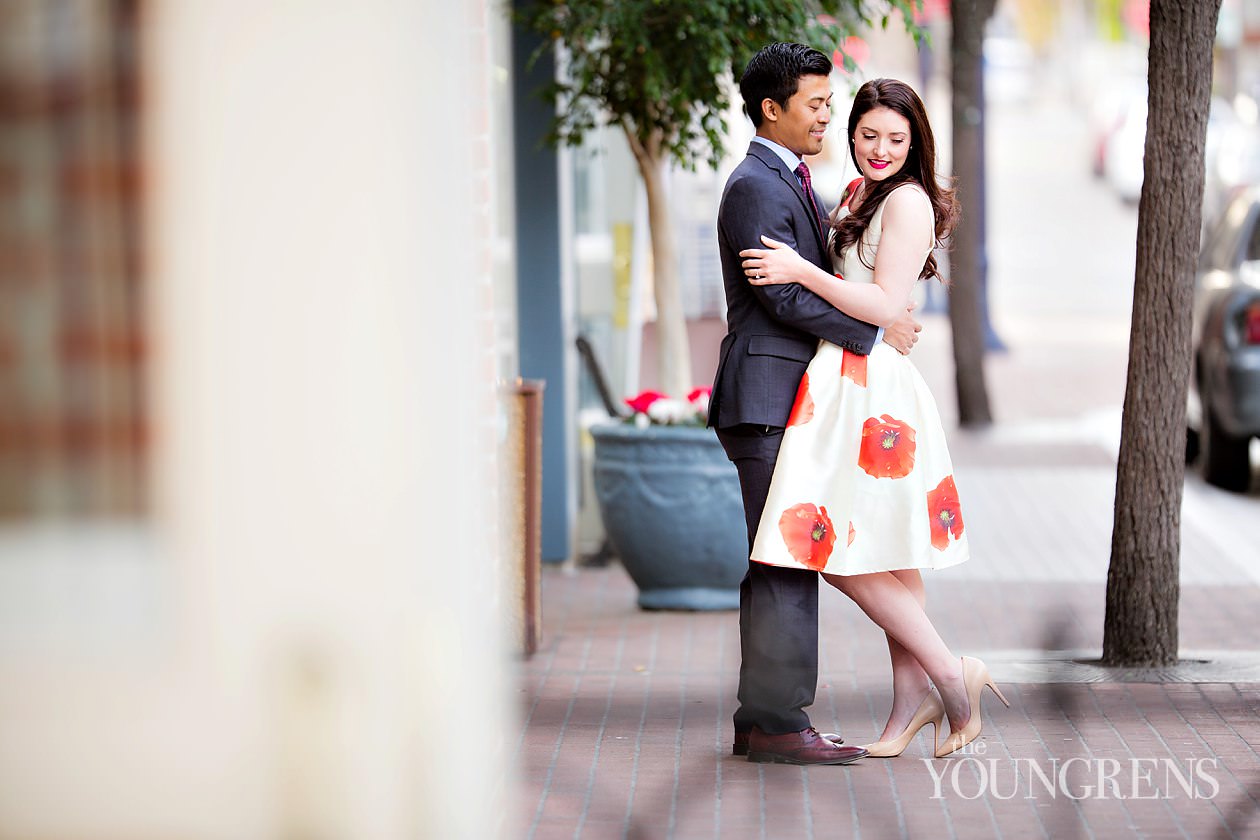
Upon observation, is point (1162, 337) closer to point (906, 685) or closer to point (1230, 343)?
point (906, 685)

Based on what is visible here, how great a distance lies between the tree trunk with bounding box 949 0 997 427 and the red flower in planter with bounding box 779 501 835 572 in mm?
7810

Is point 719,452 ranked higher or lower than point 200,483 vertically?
lower

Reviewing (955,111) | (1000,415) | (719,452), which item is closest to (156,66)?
(719,452)

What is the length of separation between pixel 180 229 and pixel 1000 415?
11535mm

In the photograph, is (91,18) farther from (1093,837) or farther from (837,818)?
(1093,837)

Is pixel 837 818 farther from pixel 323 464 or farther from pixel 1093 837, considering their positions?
pixel 323 464

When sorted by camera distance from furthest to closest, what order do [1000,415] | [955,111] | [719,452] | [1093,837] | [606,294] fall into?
1. [1000,415]
2. [955,111]
3. [606,294]
4. [719,452]
5. [1093,837]

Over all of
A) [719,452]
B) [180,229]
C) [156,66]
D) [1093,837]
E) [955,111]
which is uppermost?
[955,111]

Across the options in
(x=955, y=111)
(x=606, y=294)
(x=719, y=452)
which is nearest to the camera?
(x=719, y=452)

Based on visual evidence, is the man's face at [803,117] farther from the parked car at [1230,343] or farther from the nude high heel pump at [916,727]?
the parked car at [1230,343]

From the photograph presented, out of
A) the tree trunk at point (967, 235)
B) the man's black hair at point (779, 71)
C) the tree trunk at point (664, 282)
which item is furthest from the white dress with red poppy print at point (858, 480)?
the tree trunk at point (967, 235)

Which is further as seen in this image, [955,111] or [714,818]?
[955,111]

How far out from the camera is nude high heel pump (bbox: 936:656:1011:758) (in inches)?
189

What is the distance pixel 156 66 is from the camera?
2.61 m
